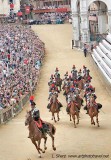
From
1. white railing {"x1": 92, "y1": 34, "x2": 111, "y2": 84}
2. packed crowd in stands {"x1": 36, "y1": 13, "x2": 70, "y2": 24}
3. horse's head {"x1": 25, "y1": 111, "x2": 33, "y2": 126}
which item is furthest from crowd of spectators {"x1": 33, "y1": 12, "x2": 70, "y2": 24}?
horse's head {"x1": 25, "y1": 111, "x2": 33, "y2": 126}

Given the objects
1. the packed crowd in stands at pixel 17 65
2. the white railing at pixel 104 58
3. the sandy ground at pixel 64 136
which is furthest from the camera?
the white railing at pixel 104 58

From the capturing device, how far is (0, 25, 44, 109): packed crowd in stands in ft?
111

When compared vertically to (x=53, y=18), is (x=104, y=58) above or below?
below

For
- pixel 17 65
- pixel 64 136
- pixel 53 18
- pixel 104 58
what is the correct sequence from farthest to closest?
pixel 53 18
pixel 17 65
pixel 104 58
pixel 64 136

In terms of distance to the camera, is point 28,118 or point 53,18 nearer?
point 28,118

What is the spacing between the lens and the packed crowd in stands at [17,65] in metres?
33.8

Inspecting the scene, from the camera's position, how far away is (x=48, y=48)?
6209 cm

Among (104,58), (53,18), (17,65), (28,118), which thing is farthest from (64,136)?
(53,18)

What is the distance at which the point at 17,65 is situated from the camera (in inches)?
1732

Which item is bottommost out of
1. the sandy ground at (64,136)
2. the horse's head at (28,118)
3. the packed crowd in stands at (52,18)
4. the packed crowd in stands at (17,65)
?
the sandy ground at (64,136)

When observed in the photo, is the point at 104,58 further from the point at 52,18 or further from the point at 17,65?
the point at 52,18

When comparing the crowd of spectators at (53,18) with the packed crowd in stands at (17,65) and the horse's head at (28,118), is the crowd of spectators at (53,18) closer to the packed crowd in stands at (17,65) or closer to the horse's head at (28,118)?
the packed crowd in stands at (17,65)

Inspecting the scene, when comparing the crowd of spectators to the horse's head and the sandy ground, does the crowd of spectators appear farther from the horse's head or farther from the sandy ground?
the horse's head

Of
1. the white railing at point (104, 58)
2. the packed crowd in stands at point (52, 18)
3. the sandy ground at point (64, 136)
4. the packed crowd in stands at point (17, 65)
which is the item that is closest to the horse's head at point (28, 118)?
the sandy ground at point (64, 136)
